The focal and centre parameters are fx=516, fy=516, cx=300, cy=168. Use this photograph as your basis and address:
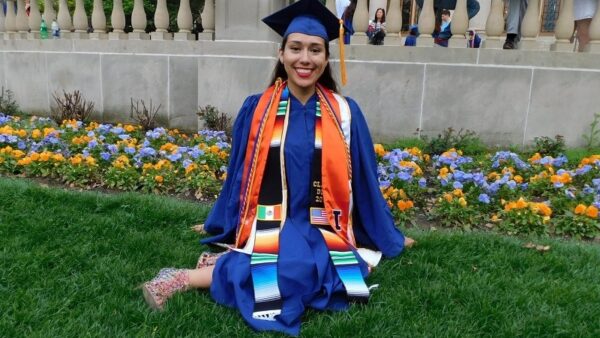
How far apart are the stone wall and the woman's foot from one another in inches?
147

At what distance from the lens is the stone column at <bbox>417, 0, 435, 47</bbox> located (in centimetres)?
578

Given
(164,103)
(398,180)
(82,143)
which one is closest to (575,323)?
A: (398,180)

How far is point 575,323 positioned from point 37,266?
2.84 metres

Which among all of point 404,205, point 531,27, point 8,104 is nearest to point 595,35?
point 531,27

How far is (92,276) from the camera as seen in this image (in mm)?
2842

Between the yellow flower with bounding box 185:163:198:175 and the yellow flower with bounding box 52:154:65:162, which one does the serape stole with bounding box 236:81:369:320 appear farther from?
the yellow flower with bounding box 52:154:65:162

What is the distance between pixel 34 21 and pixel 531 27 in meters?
7.13

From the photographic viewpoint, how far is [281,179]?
2.87 meters

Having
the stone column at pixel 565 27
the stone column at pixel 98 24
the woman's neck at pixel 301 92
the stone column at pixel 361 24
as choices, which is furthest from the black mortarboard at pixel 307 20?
the stone column at pixel 98 24

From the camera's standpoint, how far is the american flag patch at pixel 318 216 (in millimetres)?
2850

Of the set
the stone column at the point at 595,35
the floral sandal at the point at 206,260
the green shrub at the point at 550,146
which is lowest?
the floral sandal at the point at 206,260

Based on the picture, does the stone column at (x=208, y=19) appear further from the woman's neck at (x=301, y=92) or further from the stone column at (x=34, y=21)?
the woman's neck at (x=301, y=92)

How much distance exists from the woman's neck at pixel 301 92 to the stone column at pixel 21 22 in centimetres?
694

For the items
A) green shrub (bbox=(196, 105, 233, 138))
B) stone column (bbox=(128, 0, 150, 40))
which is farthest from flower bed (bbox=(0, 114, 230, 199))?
stone column (bbox=(128, 0, 150, 40))
